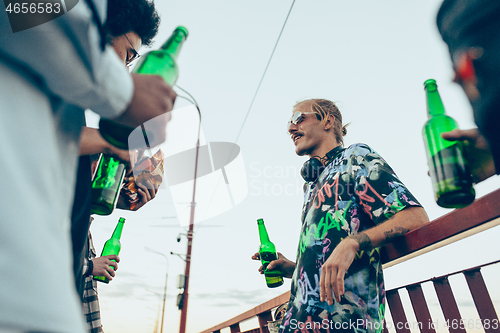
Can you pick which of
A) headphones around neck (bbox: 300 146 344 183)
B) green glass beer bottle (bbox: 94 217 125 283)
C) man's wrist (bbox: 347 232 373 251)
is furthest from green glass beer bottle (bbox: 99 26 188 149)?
green glass beer bottle (bbox: 94 217 125 283)

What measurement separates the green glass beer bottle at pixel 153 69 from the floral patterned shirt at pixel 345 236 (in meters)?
0.89

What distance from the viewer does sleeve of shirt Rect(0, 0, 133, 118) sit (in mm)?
398

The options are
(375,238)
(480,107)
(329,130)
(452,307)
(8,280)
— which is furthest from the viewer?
(329,130)

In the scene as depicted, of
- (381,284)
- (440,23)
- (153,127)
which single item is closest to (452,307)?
(381,284)

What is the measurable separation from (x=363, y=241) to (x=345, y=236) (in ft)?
0.32

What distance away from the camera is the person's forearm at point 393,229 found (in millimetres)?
1123

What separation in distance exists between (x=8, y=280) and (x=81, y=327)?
0.11 m

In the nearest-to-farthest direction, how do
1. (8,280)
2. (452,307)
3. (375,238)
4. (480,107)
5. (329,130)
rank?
(8,280) < (480,107) < (375,238) < (452,307) < (329,130)

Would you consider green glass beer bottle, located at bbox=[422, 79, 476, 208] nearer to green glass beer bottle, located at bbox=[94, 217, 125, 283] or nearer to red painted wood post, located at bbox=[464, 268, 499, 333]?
red painted wood post, located at bbox=[464, 268, 499, 333]

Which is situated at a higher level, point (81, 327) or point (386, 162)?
point (386, 162)

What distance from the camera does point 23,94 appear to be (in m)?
0.41

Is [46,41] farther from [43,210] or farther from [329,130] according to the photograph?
[329,130]

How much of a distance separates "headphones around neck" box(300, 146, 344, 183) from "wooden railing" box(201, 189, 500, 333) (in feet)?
1.78

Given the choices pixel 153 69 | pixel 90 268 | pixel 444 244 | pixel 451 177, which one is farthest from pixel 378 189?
pixel 90 268
